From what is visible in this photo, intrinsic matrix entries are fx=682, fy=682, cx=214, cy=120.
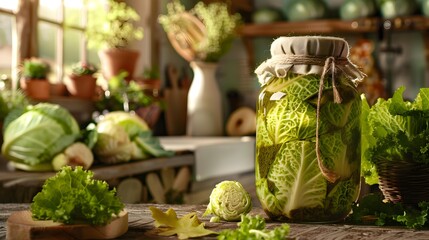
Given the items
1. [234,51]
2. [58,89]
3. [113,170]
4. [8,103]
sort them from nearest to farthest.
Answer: [113,170]
[8,103]
[58,89]
[234,51]

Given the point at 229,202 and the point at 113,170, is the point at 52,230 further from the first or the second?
the point at 113,170

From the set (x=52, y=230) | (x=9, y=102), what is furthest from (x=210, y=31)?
(x=52, y=230)

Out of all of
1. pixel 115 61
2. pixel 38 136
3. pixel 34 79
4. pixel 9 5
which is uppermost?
pixel 9 5

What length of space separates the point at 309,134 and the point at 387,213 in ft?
0.55

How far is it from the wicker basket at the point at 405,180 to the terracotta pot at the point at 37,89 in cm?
213

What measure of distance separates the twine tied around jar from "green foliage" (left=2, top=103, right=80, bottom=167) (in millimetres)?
1117

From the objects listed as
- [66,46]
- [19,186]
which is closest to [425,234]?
[19,186]

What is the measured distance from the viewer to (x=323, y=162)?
930 mm

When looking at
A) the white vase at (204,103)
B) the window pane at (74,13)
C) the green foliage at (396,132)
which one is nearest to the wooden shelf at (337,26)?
the white vase at (204,103)

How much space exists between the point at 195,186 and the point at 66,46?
1.18 meters

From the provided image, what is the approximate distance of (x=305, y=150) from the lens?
3.06 ft

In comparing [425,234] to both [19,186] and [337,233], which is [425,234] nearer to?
[337,233]

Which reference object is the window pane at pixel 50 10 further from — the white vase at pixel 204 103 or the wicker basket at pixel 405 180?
the wicker basket at pixel 405 180

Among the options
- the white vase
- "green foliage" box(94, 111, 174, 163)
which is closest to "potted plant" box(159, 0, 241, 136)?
the white vase
